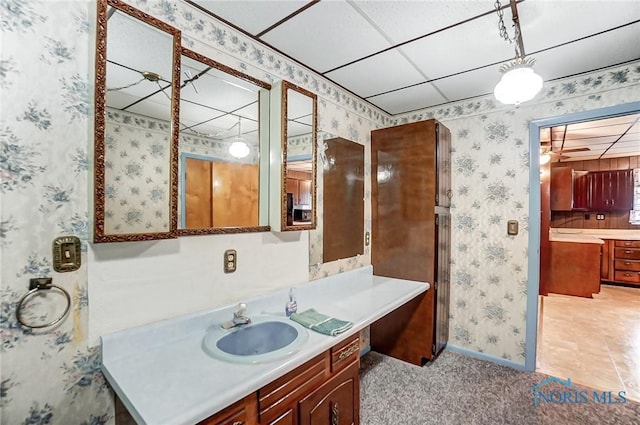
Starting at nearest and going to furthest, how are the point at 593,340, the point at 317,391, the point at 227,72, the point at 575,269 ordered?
1. the point at 317,391
2. the point at 227,72
3. the point at 593,340
4. the point at 575,269

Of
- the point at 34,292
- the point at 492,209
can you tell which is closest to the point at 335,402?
the point at 34,292

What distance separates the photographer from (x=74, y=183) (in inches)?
43.3

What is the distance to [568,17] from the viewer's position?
1474mm

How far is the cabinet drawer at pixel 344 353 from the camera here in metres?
1.42

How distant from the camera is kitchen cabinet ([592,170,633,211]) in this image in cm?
512

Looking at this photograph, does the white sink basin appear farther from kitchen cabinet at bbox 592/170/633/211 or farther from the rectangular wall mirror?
kitchen cabinet at bbox 592/170/633/211

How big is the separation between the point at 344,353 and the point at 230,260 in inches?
29.9

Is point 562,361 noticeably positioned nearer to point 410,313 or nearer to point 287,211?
point 410,313

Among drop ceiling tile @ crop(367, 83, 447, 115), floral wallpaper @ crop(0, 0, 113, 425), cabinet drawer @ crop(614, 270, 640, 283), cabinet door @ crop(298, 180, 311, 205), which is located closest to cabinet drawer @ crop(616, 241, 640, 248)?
cabinet drawer @ crop(614, 270, 640, 283)

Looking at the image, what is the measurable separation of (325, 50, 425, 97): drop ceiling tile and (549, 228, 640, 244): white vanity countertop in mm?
4098

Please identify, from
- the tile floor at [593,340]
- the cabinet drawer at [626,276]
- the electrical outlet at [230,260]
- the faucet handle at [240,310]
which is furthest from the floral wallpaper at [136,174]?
the cabinet drawer at [626,276]

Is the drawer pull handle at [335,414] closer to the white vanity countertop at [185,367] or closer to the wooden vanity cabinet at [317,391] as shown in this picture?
the wooden vanity cabinet at [317,391]

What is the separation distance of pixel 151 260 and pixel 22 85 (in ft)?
2.46

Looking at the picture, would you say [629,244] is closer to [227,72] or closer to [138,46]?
[227,72]
